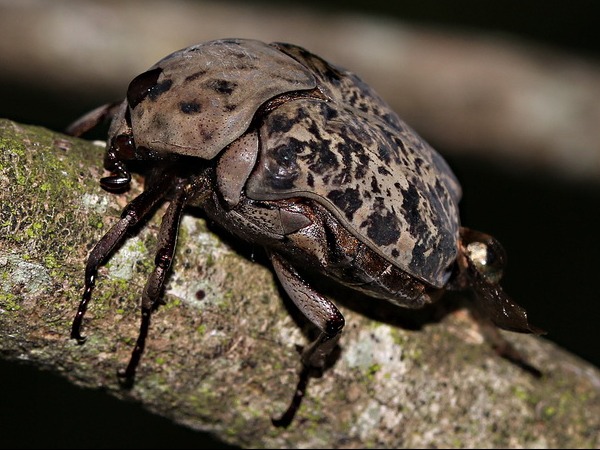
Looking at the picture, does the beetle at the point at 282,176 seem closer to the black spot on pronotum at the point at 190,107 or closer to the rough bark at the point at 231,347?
the black spot on pronotum at the point at 190,107

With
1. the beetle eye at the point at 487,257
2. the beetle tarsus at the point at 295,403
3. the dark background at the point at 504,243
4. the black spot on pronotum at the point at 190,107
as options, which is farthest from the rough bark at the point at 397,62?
the beetle tarsus at the point at 295,403

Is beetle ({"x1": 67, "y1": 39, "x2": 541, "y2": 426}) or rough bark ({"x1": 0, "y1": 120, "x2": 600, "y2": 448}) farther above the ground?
beetle ({"x1": 67, "y1": 39, "x2": 541, "y2": 426})

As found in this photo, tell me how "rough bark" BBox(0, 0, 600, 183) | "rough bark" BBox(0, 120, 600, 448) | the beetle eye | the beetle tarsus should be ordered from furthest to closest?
"rough bark" BBox(0, 0, 600, 183), the beetle eye, the beetle tarsus, "rough bark" BBox(0, 120, 600, 448)

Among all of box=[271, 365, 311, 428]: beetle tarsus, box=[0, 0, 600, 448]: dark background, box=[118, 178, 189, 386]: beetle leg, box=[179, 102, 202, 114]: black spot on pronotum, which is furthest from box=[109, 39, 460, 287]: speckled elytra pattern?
box=[0, 0, 600, 448]: dark background

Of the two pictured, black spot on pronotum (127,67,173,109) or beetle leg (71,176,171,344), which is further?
black spot on pronotum (127,67,173,109)

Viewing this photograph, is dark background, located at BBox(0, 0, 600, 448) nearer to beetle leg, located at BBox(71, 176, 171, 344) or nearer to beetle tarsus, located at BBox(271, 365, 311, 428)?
beetle tarsus, located at BBox(271, 365, 311, 428)

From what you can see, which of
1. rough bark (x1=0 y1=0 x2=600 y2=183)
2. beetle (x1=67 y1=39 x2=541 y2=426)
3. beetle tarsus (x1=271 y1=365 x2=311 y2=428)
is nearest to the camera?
beetle (x1=67 y1=39 x2=541 y2=426)
